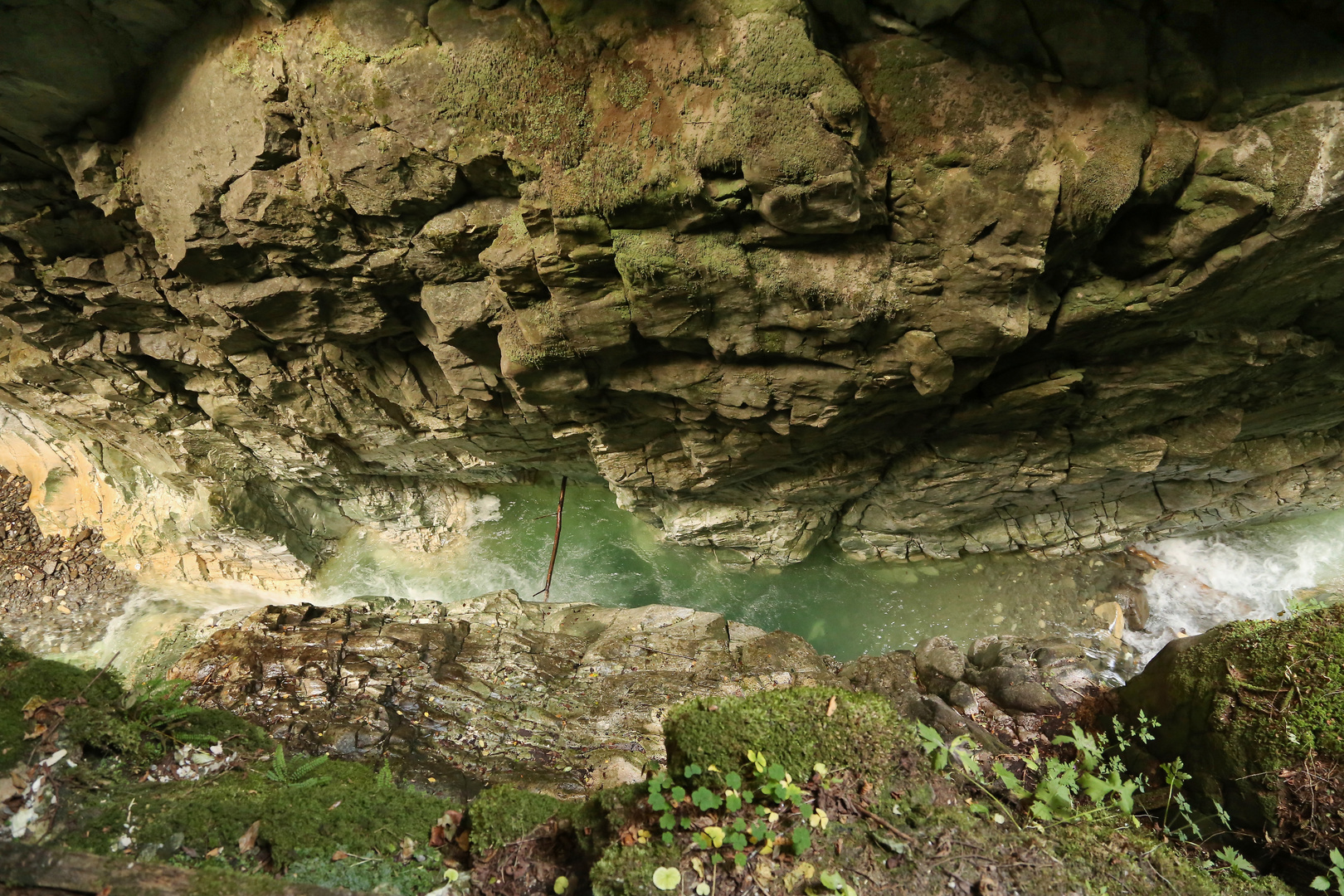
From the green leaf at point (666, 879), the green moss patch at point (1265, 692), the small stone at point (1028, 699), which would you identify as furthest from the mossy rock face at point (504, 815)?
the small stone at point (1028, 699)

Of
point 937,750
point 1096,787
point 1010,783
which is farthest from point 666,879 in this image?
point 1096,787

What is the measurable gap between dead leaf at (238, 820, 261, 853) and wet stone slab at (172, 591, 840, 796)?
250 centimetres

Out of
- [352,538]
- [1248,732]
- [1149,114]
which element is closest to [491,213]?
[1149,114]

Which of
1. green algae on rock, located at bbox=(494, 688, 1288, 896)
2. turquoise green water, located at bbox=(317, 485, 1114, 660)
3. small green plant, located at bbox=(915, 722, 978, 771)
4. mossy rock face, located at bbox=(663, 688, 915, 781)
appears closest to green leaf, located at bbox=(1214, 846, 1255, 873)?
green algae on rock, located at bbox=(494, 688, 1288, 896)

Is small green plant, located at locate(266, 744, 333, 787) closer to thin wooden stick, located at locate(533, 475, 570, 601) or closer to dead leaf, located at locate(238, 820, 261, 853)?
dead leaf, located at locate(238, 820, 261, 853)

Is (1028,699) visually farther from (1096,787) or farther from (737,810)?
(737,810)

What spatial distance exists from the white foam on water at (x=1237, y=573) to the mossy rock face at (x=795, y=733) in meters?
7.72

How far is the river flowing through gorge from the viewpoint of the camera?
889 cm

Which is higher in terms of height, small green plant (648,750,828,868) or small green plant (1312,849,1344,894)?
small green plant (648,750,828,868)

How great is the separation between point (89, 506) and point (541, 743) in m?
9.83

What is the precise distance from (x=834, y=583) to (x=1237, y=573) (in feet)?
19.6

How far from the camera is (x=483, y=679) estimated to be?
7.23 meters

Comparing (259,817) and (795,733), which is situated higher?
(795,733)

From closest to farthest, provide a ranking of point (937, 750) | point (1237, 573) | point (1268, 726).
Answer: point (937, 750)
point (1268, 726)
point (1237, 573)
